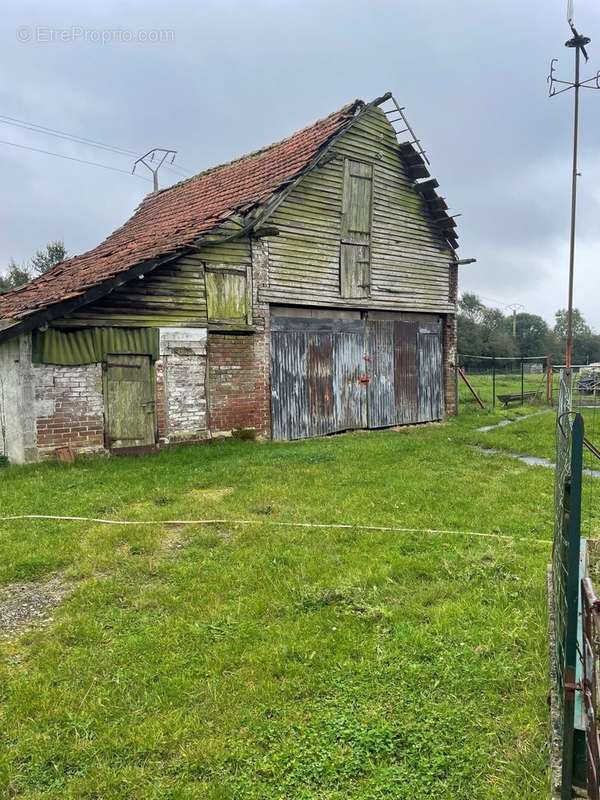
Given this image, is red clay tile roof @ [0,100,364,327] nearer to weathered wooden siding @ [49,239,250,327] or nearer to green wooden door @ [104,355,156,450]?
weathered wooden siding @ [49,239,250,327]

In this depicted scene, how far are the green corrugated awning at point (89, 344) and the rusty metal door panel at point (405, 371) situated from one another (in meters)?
6.84

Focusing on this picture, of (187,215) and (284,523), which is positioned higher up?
(187,215)

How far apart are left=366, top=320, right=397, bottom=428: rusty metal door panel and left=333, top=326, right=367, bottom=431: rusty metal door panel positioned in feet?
0.82

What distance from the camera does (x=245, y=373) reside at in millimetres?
11930

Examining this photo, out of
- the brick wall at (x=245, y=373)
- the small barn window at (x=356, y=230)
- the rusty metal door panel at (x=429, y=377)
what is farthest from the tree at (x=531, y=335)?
the brick wall at (x=245, y=373)

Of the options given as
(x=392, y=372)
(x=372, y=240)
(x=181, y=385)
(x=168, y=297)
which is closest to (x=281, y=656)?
(x=181, y=385)

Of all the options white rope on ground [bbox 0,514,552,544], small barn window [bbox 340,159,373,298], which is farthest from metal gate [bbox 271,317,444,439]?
white rope on ground [bbox 0,514,552,544]

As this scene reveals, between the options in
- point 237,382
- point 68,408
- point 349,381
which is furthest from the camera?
point 349,381

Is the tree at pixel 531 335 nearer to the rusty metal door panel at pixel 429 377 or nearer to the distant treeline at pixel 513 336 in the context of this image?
the distant treeline at pixel 513 336

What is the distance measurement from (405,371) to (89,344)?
8.39 m

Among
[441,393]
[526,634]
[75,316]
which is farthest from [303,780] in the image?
[441,393]

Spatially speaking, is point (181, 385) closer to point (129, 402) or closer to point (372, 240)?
point (129, 402)

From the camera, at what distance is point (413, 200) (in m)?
15.1

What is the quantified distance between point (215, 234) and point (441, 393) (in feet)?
26.8
